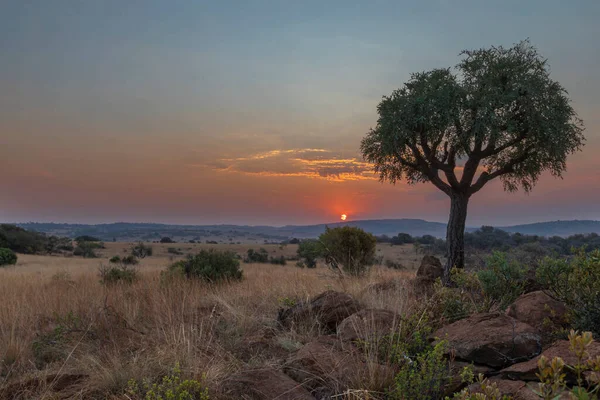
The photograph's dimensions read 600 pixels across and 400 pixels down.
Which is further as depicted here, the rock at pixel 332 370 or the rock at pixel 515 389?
the rock at pixel 332 370

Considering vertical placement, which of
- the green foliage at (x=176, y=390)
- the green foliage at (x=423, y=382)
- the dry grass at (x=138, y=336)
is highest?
the green foliage at (x=423, y=382)

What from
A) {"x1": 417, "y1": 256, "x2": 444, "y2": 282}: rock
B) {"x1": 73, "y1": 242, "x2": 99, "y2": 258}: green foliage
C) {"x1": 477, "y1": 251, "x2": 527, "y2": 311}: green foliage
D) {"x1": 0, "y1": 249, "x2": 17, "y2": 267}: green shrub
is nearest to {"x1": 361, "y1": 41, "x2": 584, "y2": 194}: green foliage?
{"x1": 417, "y1": 256, "x2": 444, "y2": 282}: rock

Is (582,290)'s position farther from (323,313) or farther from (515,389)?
(323,313)

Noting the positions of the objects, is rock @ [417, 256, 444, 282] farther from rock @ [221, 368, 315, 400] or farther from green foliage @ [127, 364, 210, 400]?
green foliage @ [127, 364, 210, 400]

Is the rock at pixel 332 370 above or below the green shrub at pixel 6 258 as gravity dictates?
above

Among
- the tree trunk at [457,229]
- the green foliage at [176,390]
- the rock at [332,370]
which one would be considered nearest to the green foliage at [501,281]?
the rock at [332,370]

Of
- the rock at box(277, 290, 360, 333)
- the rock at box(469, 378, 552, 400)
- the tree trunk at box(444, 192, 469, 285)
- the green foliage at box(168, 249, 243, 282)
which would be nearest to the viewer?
the rock at box(469, 378, 552, 400)

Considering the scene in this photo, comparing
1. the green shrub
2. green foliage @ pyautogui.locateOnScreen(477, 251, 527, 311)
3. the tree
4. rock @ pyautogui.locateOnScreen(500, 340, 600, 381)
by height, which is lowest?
the green shrub

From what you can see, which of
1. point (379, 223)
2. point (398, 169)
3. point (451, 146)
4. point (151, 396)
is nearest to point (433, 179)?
point (451, 146)

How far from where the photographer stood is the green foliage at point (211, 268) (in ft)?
48.9

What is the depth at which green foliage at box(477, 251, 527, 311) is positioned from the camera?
270 inches

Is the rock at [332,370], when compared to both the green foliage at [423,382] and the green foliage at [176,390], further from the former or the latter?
the green foliage at [176,390]

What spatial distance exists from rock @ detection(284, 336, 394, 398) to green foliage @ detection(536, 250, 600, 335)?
243 cm

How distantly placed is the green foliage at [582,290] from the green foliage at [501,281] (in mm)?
951
